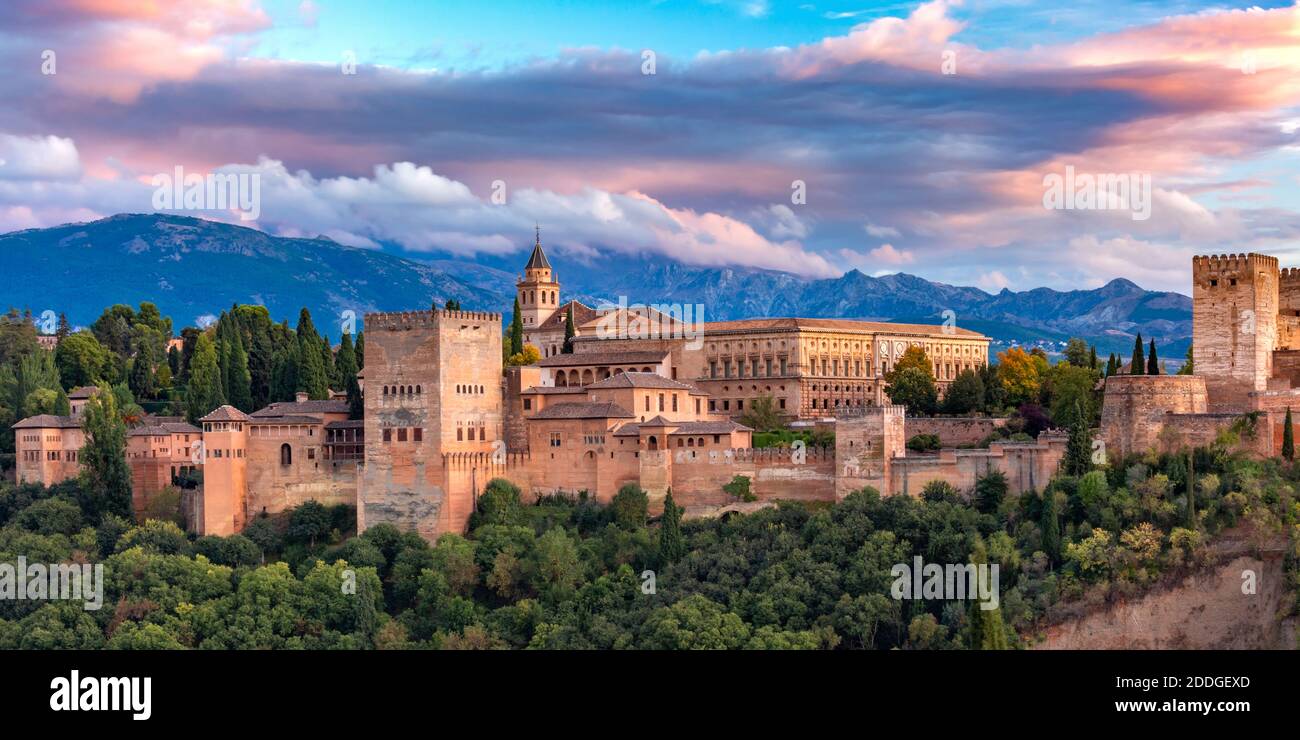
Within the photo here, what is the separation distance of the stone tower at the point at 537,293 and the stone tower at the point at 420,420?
32.3 meters

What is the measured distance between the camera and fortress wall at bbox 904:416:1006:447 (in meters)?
→ 50.2

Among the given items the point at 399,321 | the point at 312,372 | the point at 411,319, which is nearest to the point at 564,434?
the point at 411,319

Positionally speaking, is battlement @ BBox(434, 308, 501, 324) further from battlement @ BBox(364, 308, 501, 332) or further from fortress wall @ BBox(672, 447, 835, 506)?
fortress wall @ BBox(672, 447, 835, 506)

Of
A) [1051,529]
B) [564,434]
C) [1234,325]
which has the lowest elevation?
[1051,529]

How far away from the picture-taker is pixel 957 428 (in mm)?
50719

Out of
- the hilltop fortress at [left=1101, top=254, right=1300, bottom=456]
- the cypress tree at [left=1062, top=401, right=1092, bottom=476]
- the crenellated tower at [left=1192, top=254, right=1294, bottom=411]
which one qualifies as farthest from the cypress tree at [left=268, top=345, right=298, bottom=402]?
the crenellated tower at [left=1192, top=254, right=1294, bottom=411]

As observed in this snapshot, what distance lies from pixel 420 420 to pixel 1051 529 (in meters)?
17.5

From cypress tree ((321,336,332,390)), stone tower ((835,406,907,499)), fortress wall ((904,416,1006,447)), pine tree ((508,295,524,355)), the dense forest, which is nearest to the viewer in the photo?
the dense forest

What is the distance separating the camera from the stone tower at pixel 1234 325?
144ft

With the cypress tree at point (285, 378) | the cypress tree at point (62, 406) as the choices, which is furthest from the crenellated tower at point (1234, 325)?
the cypress tree at point (62, 406)

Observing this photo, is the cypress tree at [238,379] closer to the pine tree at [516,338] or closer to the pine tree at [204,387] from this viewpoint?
the pine tree at [204,387]

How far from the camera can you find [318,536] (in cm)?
4875

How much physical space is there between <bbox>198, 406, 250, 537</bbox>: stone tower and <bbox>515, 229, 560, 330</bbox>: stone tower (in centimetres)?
3227

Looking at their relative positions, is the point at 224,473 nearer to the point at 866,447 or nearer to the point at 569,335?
the point at 866,447
